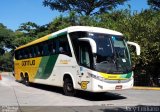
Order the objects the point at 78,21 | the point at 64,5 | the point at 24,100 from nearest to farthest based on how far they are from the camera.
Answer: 1. the point at 24,100
2. the point at 78,21
3. the point at 64,5

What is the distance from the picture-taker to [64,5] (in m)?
52.2

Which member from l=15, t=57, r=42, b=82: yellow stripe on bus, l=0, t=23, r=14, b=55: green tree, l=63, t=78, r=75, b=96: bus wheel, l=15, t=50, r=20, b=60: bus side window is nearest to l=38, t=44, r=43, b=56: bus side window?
l=15, t=57, r=42, b=82: yellow stripe on bus

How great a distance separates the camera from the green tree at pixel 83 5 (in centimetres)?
5125

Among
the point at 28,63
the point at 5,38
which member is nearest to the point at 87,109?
the point at 28,63

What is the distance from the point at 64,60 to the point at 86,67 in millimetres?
2475

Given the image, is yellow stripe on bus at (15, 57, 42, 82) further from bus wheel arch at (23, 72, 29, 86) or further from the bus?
the bus

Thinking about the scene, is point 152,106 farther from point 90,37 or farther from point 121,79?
point 90,37

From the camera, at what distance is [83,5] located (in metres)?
51.3

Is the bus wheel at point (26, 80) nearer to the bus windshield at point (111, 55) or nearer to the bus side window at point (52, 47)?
the bus side window at point (52, 47)

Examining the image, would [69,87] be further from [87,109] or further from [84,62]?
[87,109]

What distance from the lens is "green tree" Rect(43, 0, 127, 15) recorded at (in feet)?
168

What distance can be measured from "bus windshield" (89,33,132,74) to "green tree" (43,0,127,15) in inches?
1320

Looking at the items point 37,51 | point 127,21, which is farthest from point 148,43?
point 37,51

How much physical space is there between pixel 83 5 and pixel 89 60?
3559 cm
